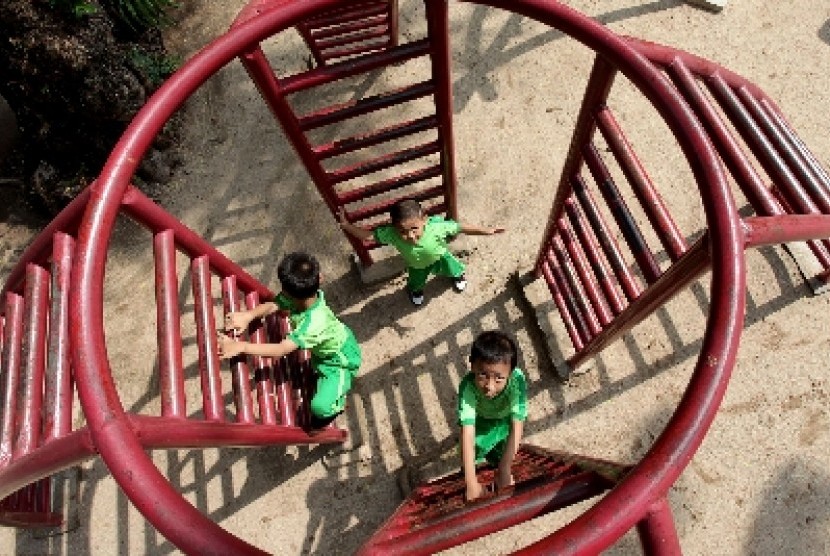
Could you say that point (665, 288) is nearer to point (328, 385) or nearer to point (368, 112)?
point (368, 112)

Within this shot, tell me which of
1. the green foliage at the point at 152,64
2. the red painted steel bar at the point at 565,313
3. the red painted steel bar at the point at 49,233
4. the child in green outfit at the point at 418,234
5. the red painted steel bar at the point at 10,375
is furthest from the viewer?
the green foliage at the point at 152,64

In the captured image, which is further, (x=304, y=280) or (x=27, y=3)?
(x=27, y=3)

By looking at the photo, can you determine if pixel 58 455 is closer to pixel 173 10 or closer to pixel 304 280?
pixel 304 280

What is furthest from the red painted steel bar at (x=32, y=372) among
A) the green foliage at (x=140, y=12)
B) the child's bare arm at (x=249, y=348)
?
the green foliage at (x=140, y=12)

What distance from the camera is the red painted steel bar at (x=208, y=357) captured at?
2.41 metres

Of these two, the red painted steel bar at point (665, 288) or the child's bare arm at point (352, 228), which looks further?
the child's bare arm at point (352, 228)

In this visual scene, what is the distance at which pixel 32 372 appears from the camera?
2.07 metres

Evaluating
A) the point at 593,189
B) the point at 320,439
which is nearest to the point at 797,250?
the point at 593,189

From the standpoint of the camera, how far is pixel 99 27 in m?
4.42

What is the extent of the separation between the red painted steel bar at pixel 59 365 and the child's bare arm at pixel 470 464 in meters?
1.50

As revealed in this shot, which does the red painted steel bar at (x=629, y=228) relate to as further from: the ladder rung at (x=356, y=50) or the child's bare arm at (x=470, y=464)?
the ladder rung at (x=356, y=50)

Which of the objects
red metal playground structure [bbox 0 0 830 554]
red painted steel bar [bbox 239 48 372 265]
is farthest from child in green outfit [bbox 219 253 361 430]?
red painted steel bar [bbox 239 48 372 265]

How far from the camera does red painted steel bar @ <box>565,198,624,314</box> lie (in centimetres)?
312

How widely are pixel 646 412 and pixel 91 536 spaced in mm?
3162
